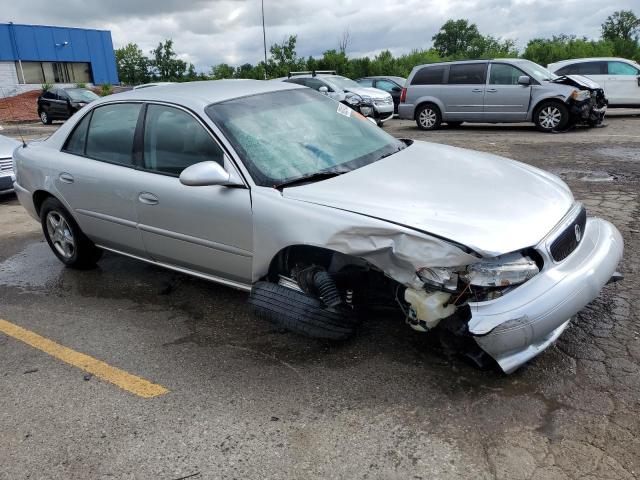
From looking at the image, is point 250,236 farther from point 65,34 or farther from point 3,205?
point 65,34

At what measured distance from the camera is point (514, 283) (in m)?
2.78

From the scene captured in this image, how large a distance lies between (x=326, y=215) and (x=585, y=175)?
235 inches

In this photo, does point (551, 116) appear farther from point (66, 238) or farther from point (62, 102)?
point (62, 102)

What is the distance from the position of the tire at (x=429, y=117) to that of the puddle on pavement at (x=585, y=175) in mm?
6288

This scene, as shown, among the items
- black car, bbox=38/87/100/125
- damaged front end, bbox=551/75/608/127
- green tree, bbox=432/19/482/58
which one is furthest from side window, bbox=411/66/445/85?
green tree, bbox=432/19/482/58

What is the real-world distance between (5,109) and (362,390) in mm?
34465

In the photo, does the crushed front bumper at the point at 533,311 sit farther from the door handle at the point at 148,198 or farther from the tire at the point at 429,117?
the tire at the point at 429,117

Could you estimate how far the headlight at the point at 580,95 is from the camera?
39.3ft

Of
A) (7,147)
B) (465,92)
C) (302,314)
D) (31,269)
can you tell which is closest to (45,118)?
(7,147)

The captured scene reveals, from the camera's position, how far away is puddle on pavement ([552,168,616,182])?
7.46m

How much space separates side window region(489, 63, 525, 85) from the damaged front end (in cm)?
81

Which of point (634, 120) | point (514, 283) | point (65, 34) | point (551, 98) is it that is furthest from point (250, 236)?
point (65, 34)

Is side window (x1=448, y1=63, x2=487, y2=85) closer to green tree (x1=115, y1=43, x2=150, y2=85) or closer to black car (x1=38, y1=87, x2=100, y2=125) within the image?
black car (x1=38, y1=87, x2=100, y2=125)

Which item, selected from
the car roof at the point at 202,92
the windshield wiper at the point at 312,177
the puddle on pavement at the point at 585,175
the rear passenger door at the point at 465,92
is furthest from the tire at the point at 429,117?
the windshield wiper at the point at 312,177
